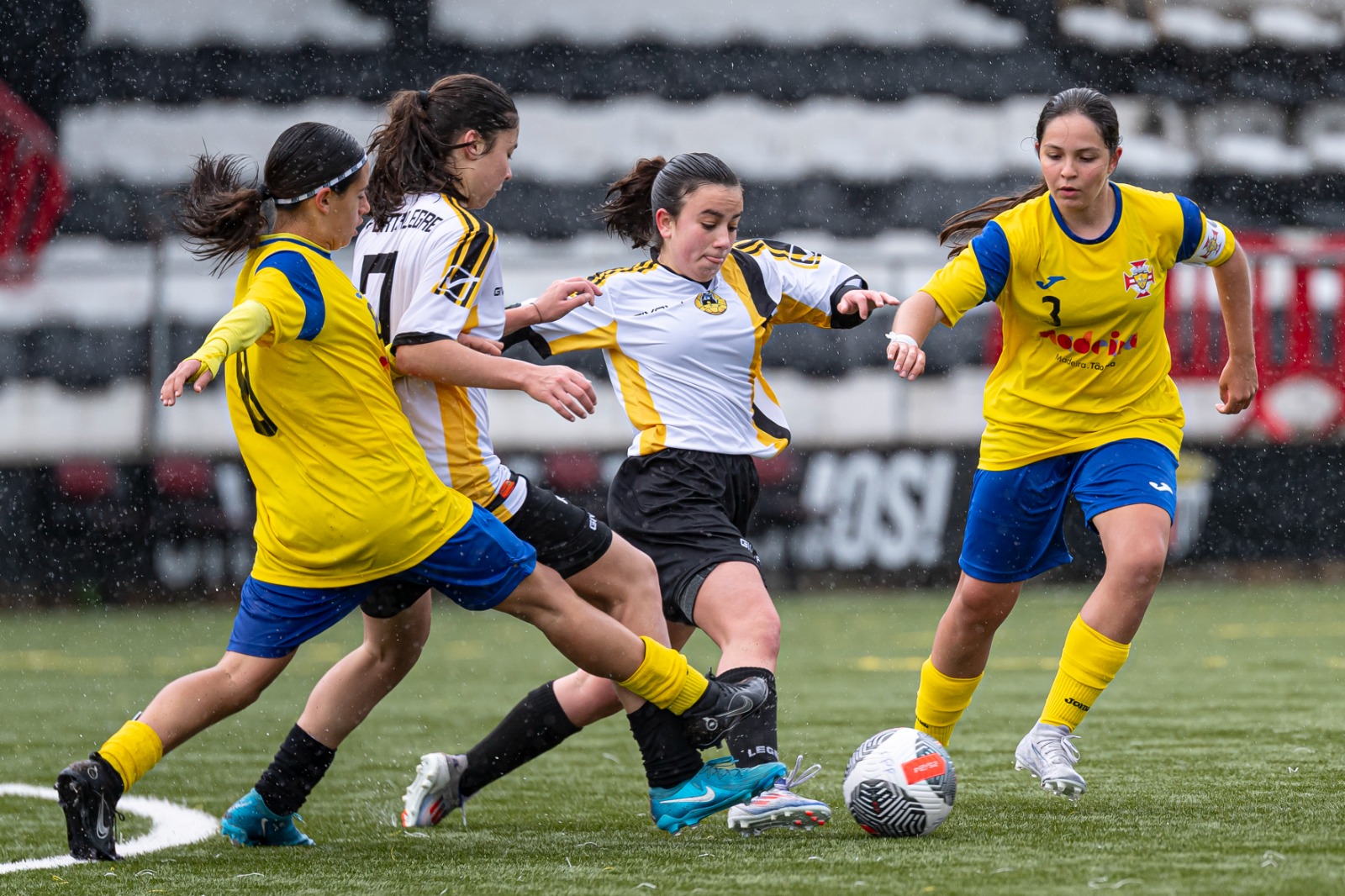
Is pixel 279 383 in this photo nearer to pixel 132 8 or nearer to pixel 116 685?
pixel 116 685

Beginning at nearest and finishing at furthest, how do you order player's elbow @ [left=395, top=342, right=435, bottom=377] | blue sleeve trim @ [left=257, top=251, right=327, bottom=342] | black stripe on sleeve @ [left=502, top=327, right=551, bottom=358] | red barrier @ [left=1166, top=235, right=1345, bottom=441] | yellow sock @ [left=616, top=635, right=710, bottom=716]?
1. blue sleeve trim @ [left=257, top=251, right=327, bottom=342]
2. player's elbow @ [left=395, top=342, right=435, bottom=377]
3. yellow sock @ [left=616, top=635, right=710, bottom=716]
4. black stripe on sleeve @ [left=502, top=327, right=551, bottom=358]
5. red barrier @ [left=1166, top=235, right=1345, bottom=441]

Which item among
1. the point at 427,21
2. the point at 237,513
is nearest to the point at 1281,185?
the point at 427,21

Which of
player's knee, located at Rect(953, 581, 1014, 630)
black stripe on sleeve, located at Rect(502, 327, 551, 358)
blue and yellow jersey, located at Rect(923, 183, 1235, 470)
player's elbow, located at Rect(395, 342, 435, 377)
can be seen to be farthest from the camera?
black stripe on sleeve, located at Rect(502, 327, 551, 358)

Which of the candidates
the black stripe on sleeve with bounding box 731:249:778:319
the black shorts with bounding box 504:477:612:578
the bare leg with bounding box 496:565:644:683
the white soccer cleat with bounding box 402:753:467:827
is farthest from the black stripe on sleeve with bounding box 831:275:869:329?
the white soccer cleat with bounding box 402:753:467:827

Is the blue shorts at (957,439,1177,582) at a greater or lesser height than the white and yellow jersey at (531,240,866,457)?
lesser

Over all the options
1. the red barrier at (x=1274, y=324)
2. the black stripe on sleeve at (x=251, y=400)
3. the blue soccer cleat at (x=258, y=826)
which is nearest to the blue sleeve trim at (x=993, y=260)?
the black stripe on sleeve at (x=251, y=400)

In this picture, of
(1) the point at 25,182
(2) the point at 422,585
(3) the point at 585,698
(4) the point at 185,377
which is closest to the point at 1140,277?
(3) the point at 585,698

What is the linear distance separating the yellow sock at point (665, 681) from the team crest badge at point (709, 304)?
953 millimetres

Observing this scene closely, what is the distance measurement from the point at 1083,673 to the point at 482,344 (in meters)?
1.62

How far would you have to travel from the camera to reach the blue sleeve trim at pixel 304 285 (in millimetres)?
3512

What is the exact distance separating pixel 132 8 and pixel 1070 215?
16.1 meters

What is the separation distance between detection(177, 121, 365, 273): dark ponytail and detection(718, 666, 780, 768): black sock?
4.72 feet

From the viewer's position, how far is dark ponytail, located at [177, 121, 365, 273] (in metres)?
3.63

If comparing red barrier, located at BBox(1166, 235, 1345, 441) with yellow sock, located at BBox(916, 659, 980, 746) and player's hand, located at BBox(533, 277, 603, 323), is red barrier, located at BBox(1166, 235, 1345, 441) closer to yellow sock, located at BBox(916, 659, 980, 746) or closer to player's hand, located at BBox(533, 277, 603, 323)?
yellow sock, located at BBox(916, 659, 980, 746)
